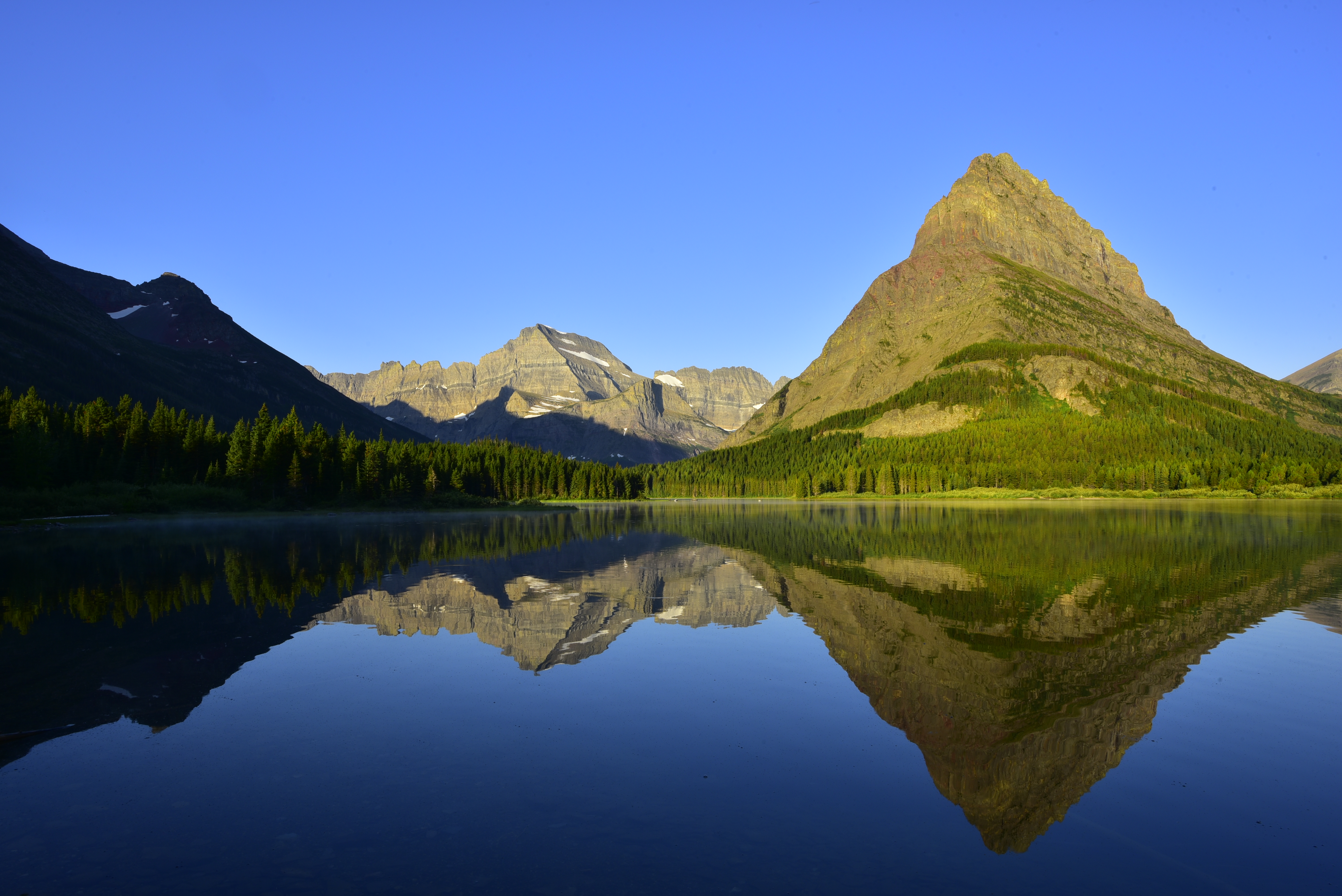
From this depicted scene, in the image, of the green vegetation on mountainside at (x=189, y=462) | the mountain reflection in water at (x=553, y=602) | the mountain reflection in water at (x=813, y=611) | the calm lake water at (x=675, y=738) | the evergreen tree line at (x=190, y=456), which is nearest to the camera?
the calm lake water at (x=675, y=738)

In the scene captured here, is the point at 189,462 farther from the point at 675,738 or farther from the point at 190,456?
the point at 675,738

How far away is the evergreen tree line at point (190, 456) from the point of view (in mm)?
88062

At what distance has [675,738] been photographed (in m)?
14.8

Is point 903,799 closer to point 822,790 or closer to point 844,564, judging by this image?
point 822,790

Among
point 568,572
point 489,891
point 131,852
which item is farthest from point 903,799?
point 568,572

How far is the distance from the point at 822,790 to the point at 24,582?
41.2m

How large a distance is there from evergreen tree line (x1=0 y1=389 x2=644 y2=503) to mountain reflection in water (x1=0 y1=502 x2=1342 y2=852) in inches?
1277

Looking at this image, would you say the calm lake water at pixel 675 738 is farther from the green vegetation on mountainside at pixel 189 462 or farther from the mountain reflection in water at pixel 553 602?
the green vegetation on mountainside at pixel 189 462

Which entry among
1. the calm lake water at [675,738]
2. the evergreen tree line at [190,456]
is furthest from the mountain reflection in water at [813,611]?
the evergreen tree line at [190,456]

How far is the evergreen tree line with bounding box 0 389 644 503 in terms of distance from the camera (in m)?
88.1

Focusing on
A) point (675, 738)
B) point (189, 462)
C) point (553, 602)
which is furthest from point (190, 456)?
point (675, 738)

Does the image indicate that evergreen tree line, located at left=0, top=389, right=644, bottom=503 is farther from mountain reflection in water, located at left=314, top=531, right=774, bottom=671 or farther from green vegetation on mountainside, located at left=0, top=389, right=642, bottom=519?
mountain reflection in water, located at left=314, top=531, right=774, bottom=671

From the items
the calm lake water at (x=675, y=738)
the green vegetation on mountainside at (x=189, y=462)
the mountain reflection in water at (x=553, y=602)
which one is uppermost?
the green vegetation on mountainside at (x=189, y=462)

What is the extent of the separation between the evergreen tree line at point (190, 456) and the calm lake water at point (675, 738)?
2668 inches
